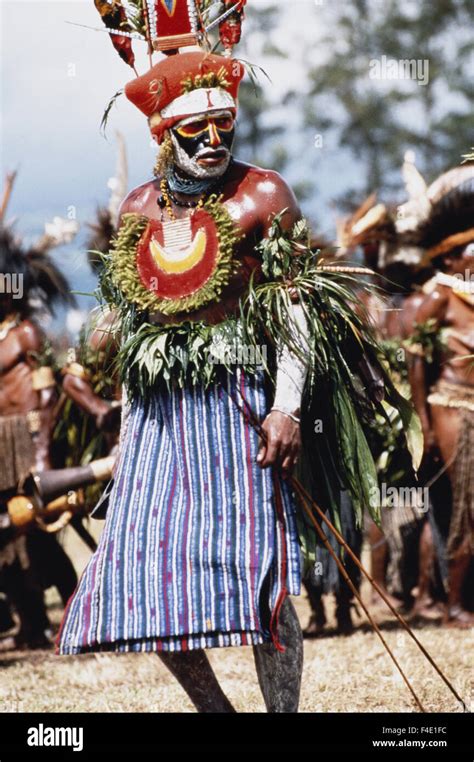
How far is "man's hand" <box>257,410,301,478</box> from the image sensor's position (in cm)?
357

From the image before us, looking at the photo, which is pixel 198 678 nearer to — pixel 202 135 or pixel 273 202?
pixel 273 202

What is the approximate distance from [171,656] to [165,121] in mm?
1642

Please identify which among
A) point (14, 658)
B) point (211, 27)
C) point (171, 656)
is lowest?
point (14, 658)

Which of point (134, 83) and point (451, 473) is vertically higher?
point (134, 83)

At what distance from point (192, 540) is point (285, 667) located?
0.50m

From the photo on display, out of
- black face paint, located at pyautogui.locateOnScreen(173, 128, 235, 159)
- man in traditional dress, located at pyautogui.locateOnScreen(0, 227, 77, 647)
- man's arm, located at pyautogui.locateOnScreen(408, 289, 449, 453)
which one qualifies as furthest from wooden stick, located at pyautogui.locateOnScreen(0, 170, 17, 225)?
black face paint, located at pyautogui.locateOnScreen(173, 128, 235, 159)

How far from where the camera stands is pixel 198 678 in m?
3.71

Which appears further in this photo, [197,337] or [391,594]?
[391,594]

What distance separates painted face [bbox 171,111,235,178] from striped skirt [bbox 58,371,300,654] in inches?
26.0

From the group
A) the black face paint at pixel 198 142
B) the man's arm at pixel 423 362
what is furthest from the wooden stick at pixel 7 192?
the black face paint at pixel 198 142

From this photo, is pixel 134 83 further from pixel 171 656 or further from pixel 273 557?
pixel 171 656

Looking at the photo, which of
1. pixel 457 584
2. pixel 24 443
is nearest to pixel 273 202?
pixel 24 443

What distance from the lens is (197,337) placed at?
372 cm

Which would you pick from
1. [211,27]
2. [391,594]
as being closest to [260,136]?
[391,594]
